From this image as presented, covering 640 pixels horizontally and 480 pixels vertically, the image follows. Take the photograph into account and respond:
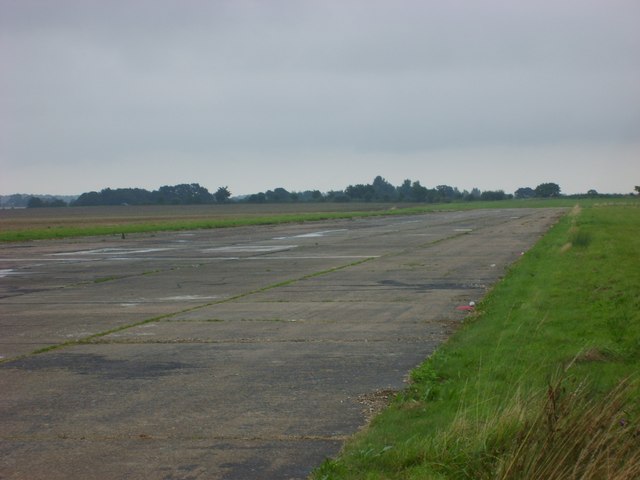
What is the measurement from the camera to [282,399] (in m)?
8.66

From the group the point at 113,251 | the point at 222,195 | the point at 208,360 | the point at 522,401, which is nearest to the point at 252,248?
the point at 113,251

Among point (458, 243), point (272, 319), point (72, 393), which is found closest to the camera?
point (72, 393)

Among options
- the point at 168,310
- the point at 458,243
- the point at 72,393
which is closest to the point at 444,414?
the point at 72,393

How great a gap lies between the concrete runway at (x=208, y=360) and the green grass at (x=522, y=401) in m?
0.44

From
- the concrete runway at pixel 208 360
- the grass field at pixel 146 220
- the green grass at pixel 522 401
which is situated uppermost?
the green grass at pixel 522 401

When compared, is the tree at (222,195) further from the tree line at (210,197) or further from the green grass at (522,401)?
the green grass at (522,401)

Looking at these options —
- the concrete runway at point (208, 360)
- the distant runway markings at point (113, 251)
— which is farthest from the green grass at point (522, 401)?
the distant runway markings at point (113, 251)

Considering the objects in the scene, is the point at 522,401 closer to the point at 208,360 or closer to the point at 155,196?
the point at 208,360

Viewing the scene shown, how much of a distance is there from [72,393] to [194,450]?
110 inches

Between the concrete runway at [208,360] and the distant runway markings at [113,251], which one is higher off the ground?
the concrete runway at [208,360]

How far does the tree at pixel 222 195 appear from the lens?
559 ft

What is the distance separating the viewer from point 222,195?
559 ft

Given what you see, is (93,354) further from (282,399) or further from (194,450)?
(194,450)

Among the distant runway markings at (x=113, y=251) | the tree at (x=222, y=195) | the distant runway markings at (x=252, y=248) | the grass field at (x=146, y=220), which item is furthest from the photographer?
the tree at (x=222, y=195)
